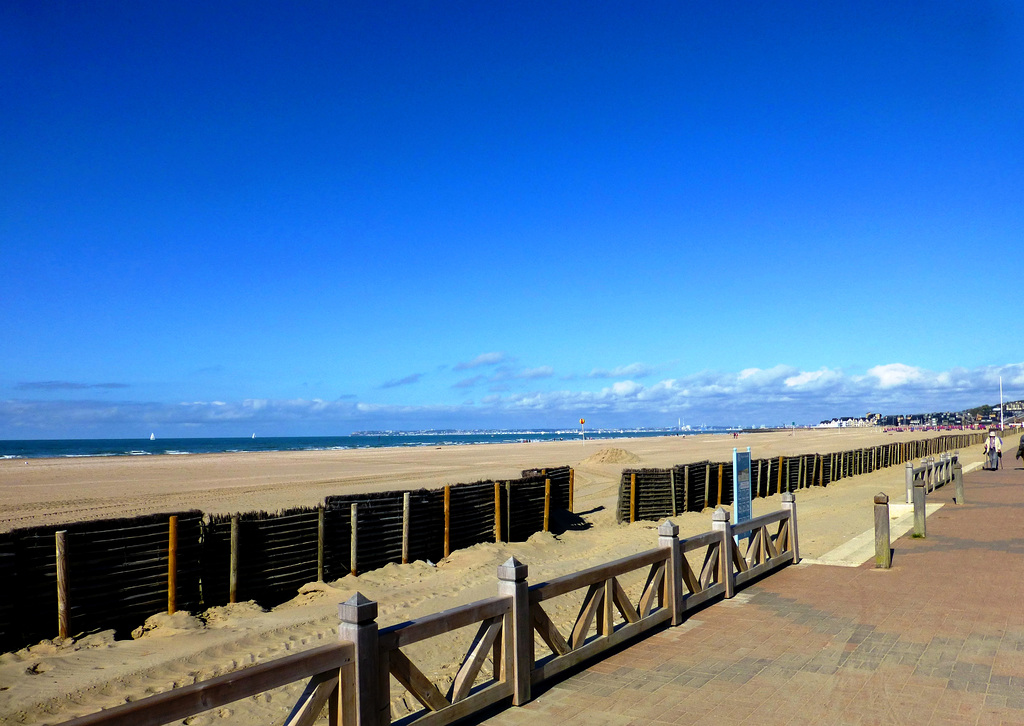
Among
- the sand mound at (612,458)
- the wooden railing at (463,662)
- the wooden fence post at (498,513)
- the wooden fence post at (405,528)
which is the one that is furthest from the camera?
the sand mound at (612,458)

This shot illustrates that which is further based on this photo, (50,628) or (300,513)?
(300,513)

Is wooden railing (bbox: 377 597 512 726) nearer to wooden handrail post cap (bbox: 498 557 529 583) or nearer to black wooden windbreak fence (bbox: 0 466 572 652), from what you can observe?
wooden handrail post cap (bbox: 498 557 529 583)

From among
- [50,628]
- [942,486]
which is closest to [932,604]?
[50,628]

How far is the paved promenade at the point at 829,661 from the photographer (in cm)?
582

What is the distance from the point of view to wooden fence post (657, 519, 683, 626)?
843 centimetres

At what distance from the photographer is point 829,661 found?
7.02 meters

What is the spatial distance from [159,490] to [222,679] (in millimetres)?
31912

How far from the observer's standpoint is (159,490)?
107 ft

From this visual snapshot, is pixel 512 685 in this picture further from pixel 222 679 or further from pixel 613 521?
pixel 613 521

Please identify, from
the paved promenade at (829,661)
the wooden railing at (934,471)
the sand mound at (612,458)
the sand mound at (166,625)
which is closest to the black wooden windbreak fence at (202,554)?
the sand mound at (166,625)

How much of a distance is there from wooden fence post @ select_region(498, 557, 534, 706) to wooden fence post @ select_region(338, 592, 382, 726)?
1.46m

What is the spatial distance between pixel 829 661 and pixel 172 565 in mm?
8626

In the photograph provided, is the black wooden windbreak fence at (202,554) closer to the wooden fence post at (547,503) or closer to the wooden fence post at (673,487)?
the wooden fence post at (547,503)

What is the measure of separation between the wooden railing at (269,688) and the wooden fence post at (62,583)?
242 inches
